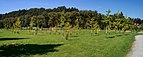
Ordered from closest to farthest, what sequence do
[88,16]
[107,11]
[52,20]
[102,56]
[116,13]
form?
[102,56] < [107,11] < [116,13] < [52,20] < [88,16]

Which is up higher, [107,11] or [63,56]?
[107,11]

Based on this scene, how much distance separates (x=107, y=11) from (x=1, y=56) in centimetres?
3637

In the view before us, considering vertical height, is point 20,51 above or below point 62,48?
above

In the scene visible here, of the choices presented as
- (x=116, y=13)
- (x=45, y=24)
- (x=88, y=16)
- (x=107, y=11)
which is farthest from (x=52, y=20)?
(x=107, y=11)

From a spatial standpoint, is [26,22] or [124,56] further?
[26,22]

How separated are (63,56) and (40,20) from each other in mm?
136309

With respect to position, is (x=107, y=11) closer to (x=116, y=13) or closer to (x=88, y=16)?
(x=116, y=13)

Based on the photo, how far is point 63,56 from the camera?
1891cm

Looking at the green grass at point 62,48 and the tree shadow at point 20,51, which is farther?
the green grass at point 62,48

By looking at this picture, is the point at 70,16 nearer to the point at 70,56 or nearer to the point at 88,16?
the point at 88,16

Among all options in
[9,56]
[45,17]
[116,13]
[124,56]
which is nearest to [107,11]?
[116,13]

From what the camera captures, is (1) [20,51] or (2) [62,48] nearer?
(1) [20,51]

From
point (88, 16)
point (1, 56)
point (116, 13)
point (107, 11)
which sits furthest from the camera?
point (88, 16)

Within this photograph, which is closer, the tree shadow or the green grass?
the tree shadow
